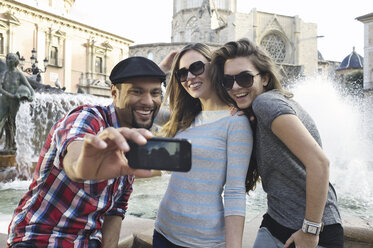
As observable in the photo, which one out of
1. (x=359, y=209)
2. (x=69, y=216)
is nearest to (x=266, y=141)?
(x=69, y=216)

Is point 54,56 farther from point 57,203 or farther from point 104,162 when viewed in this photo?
point 104,162

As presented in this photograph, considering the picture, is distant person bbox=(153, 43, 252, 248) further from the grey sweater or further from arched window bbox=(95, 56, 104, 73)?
arched window bbox=(95, 56, 104, 73)

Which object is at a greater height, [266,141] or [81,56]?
[81,56]

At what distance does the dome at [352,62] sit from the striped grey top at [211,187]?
185 ft

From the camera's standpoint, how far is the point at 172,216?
1664 millimetres

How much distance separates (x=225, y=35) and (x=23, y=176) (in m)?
40.5

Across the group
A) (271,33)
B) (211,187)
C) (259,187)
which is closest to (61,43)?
(259,187)

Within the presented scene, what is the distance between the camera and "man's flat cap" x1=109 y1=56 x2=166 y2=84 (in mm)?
1575

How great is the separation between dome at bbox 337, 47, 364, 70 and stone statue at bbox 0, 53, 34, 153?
53.3 meters

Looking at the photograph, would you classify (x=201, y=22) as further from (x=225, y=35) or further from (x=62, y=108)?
(x=62, y=108)

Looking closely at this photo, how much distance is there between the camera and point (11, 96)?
702 centimetres

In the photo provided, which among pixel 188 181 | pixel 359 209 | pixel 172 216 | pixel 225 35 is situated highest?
pixel 225 35

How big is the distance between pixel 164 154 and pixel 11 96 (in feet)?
23.5

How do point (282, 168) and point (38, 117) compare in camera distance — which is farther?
point (38, 117)
